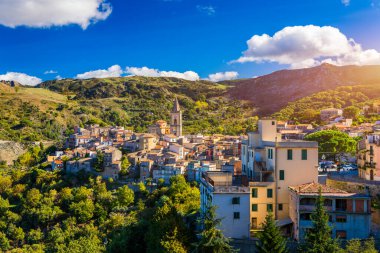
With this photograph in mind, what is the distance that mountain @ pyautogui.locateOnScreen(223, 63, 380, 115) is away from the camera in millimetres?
150500

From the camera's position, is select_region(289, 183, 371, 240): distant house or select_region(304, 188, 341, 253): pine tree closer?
select_region(304, 188, 341, 253): pine tree

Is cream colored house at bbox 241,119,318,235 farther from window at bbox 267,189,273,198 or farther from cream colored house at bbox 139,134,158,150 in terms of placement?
cream colored house at bbox 139,134,158,150

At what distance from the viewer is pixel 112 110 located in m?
128

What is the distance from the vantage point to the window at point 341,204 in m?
21.8

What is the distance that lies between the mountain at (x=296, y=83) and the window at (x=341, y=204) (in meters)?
116

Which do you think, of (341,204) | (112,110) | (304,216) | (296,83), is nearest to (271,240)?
(304,216)

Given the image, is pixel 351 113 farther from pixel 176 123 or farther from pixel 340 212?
pixel 340 212

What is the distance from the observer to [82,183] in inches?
2311

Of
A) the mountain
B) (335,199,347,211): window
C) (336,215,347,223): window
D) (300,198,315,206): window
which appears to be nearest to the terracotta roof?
(300,198,315,206): window

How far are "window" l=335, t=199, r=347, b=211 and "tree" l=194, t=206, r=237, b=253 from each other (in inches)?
229

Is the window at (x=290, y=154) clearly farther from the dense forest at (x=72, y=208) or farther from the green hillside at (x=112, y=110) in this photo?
the green hillside at (x=112, y=110)

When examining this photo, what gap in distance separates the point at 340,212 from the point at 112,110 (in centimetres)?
11058

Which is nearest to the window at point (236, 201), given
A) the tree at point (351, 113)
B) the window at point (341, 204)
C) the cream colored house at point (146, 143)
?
the window at point (341, 204)

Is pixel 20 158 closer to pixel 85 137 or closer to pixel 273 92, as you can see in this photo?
pixel 85 137
